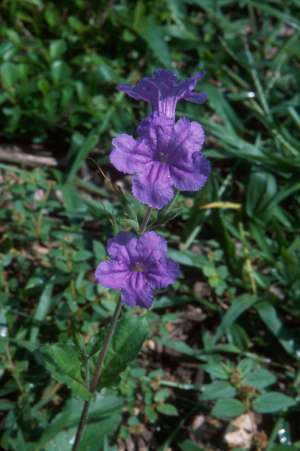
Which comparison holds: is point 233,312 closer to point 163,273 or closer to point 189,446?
point 189,446

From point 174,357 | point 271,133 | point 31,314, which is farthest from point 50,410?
point 271,133

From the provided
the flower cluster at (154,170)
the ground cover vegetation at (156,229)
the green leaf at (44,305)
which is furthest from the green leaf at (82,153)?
the flower cluster at (154,170)

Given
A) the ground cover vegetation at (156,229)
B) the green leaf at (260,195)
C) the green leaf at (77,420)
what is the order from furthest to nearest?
the green leaf at (260,195), the ground cover vegetation at (156,229), the green leaf at (77,420)

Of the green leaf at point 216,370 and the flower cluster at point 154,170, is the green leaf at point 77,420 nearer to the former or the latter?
the green leaf at point 216,370

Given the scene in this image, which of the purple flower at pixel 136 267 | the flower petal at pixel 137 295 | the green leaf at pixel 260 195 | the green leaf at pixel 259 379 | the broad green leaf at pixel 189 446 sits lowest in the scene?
the broad green leaf at pixel 189 446

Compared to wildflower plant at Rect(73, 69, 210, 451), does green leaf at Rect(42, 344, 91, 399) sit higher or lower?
lower

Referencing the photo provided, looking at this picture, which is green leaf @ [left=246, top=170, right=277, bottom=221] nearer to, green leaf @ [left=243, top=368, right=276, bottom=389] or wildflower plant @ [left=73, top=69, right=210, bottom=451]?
green leaf @ [left=243, top=368, right=276, bottom=389]

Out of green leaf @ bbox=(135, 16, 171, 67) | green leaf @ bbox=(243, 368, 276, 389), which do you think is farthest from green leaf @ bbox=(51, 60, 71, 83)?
green leaf @ bbox=(243, 368, 276, 389)
